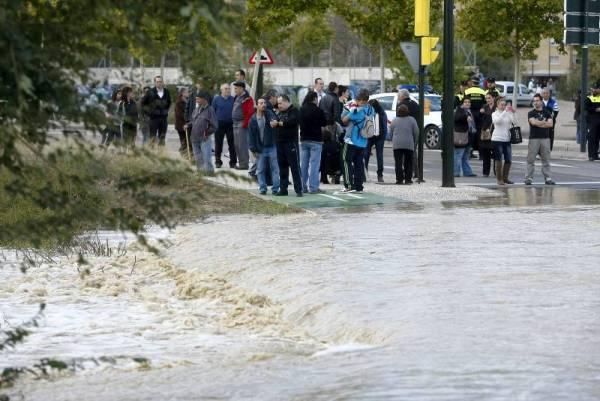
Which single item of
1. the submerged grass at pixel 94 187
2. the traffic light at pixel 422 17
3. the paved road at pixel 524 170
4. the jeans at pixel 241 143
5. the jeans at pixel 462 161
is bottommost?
the paved road at pixel 524 170

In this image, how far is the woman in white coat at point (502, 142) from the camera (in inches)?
971

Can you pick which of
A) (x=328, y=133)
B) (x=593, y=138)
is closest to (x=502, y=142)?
(x=328, y=133)

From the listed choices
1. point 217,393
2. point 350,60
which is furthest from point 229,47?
point 350,60

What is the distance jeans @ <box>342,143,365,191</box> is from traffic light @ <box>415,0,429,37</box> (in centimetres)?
246

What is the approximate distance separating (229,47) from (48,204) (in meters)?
1.10

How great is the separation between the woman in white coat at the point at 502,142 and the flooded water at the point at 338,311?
5989 mm

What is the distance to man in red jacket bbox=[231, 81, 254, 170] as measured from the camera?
26969 millimetres

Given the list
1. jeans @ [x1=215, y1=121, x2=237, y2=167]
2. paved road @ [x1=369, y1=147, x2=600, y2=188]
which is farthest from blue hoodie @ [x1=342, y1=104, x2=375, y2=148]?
jeans @ [x1=215, y1=121, x2=237, y2=167]

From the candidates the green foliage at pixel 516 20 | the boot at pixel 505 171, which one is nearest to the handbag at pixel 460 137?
the boot at pixel 505 171

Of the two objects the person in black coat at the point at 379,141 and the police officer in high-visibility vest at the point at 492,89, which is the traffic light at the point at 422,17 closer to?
the person in black coat at the point at 379,141

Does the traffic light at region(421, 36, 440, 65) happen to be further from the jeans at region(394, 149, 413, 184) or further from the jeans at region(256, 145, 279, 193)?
the jeans at region(256, 145, 279, 193)

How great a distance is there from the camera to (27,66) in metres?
5.84

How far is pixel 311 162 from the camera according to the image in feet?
72.6

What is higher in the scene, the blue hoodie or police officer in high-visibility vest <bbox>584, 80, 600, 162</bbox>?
the blue hoodie
